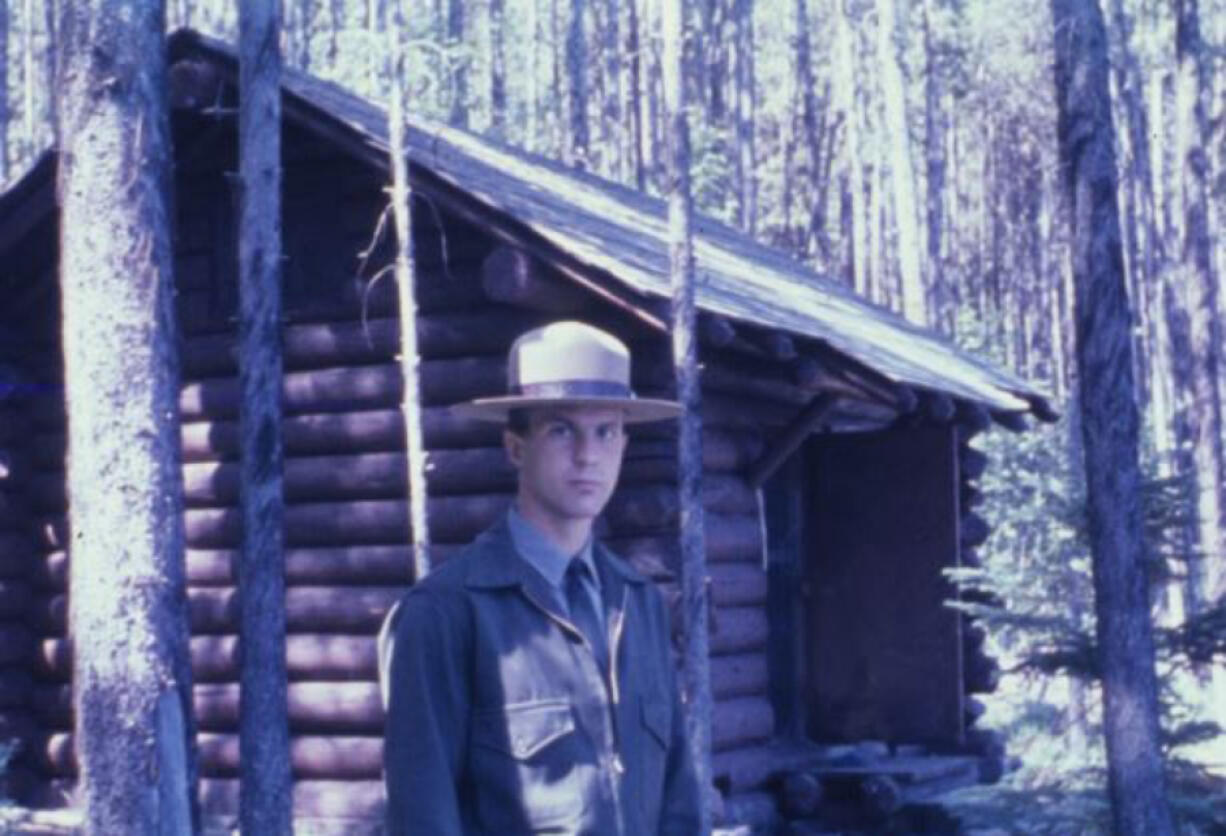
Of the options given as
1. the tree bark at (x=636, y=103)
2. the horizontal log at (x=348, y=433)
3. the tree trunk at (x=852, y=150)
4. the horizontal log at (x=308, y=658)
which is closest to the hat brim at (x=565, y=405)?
the horizontal log at (x=348, y=433)

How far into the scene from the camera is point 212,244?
43.9ft

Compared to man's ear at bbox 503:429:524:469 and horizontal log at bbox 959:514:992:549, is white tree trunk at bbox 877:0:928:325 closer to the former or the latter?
horizontal log at bbox 959:514:992:549

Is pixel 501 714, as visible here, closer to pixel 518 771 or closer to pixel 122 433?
pixel 518 771

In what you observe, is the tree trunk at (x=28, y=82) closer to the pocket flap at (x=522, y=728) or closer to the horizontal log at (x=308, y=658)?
the horizontal log at (x=308, y=658)

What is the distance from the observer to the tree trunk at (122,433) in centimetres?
866

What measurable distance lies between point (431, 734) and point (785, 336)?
7.57 meters

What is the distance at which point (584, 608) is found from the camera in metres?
4.00

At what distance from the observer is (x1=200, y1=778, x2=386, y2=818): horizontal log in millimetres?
12008

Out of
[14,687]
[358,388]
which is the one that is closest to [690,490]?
[358,388]

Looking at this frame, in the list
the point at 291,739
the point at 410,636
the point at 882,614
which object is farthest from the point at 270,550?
the point at 410,636

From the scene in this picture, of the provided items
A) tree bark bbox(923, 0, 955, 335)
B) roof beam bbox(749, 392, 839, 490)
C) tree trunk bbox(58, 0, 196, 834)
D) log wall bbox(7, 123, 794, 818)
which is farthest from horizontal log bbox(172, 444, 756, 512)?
tree bark bbox(923, 0, 955, 335)

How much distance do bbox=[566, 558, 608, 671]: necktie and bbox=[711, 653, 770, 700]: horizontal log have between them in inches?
326

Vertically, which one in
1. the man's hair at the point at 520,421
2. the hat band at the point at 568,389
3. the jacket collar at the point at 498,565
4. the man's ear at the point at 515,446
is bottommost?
the jacket collar at the point at 498,565

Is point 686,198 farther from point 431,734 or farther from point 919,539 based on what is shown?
point 431,734
